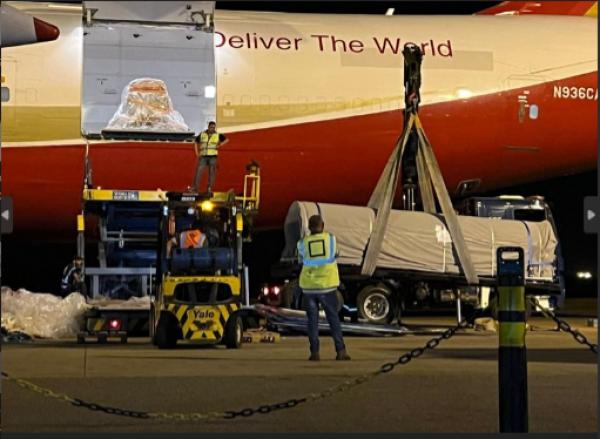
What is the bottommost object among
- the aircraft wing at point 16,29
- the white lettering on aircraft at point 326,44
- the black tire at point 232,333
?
the black tire at point 232,333

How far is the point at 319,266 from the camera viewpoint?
36.2ft

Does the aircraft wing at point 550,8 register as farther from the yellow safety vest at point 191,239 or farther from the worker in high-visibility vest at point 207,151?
the yellow safety vest at point 191,239

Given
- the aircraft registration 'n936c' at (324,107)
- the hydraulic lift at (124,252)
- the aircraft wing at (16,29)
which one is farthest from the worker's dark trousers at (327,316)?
the aircraft registration 'n936c' at (324,107)

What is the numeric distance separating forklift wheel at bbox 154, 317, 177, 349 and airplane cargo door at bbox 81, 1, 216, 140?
7.50 metres

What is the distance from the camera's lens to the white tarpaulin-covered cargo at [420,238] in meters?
16.6

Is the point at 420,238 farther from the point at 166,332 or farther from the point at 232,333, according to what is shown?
the point at 166,332

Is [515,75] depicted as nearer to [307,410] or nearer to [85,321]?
[85,321]

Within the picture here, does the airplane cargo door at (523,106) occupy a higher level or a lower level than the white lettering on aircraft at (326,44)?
lower

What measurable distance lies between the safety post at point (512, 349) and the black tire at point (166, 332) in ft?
21.3

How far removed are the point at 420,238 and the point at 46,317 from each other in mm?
5841

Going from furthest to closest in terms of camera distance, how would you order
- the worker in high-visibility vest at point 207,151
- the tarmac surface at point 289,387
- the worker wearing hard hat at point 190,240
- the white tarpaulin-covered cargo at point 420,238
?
the worker in high-visibility vest at point 207,151, the white tarpaulin-covered cargo at point 420,238, the worker wearing hard hat at point 190,240, the tarmac surface at point 289,387

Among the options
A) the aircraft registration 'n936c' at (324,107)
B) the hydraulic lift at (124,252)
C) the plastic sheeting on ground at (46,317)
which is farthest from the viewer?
the aircraft registration 'n936c' at (324,107)

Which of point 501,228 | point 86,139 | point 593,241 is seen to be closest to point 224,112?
point 86,139

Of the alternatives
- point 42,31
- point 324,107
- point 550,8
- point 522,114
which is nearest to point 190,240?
point 42,31
